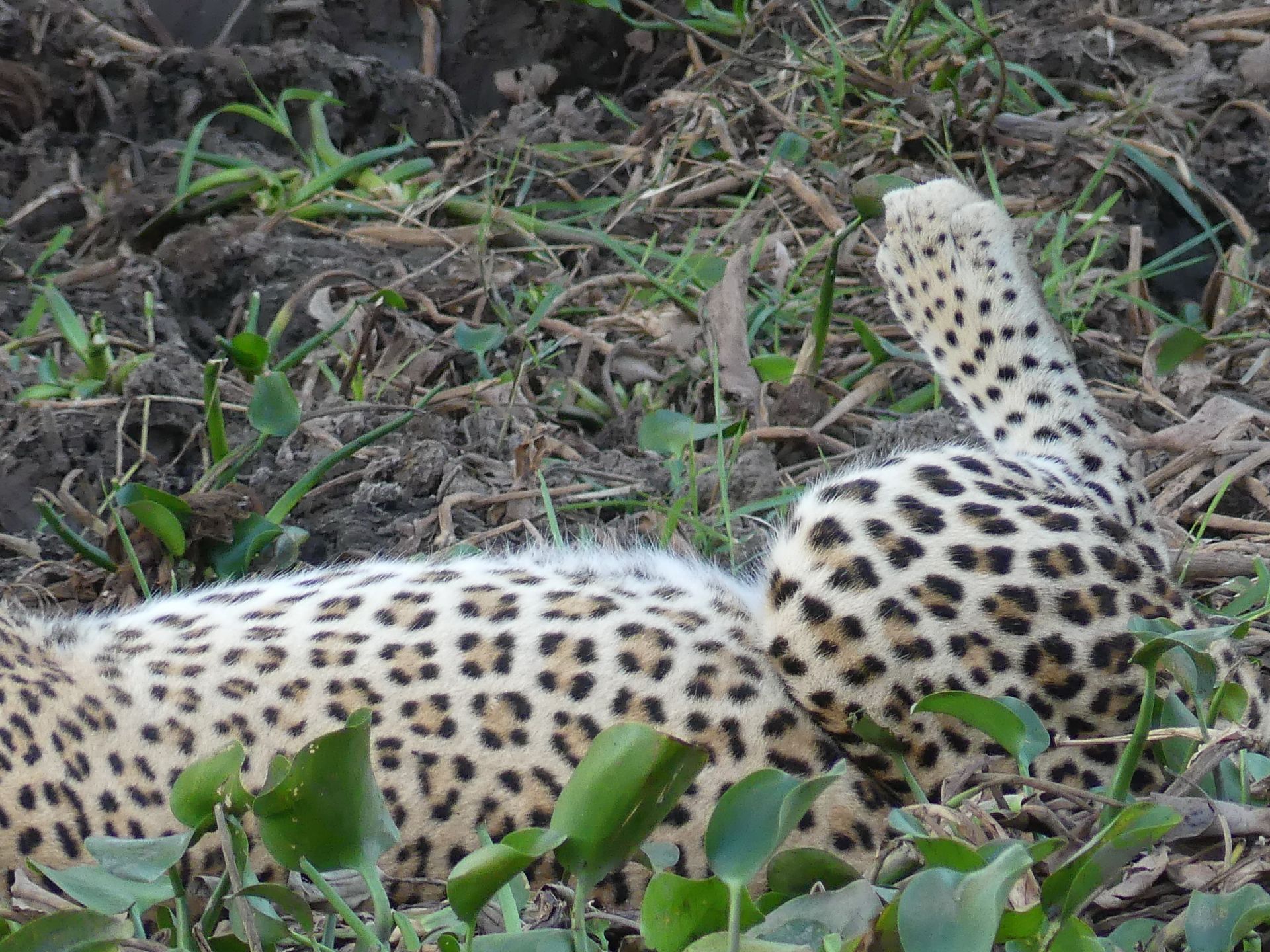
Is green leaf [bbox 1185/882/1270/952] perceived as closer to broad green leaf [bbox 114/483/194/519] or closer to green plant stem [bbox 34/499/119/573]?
broad green leaf [bbox 114/483/194/519]

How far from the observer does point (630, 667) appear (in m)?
2.52

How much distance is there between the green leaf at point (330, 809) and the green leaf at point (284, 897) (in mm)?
29

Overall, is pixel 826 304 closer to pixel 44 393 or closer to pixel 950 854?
pixel 44 393

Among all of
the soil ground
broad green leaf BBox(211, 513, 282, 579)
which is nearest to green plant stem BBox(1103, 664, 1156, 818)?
the soil ground

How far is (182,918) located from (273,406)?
1.62 m

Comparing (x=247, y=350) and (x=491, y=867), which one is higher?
(x=491, y=867)

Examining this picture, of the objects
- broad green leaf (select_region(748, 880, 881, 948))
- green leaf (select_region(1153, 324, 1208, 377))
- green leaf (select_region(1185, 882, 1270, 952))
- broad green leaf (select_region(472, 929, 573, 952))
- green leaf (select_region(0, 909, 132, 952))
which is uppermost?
green leaf (select_region(0, 909, 132, 952))

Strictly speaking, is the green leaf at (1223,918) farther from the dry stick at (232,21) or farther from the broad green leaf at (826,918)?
the dry stick at (232,21)

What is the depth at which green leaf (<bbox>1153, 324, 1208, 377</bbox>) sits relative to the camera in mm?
3701

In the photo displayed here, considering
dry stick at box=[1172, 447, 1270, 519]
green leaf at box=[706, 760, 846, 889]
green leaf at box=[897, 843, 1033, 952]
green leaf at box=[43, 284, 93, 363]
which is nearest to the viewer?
green leaf at box=[897, 843, 1033, 952]

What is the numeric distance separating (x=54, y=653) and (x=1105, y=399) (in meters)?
2.42


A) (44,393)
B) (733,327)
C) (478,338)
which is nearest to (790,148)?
(733,327)

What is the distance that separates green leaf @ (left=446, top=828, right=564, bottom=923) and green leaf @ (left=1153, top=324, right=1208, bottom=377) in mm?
2551

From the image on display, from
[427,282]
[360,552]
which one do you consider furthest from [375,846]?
[427,282]
